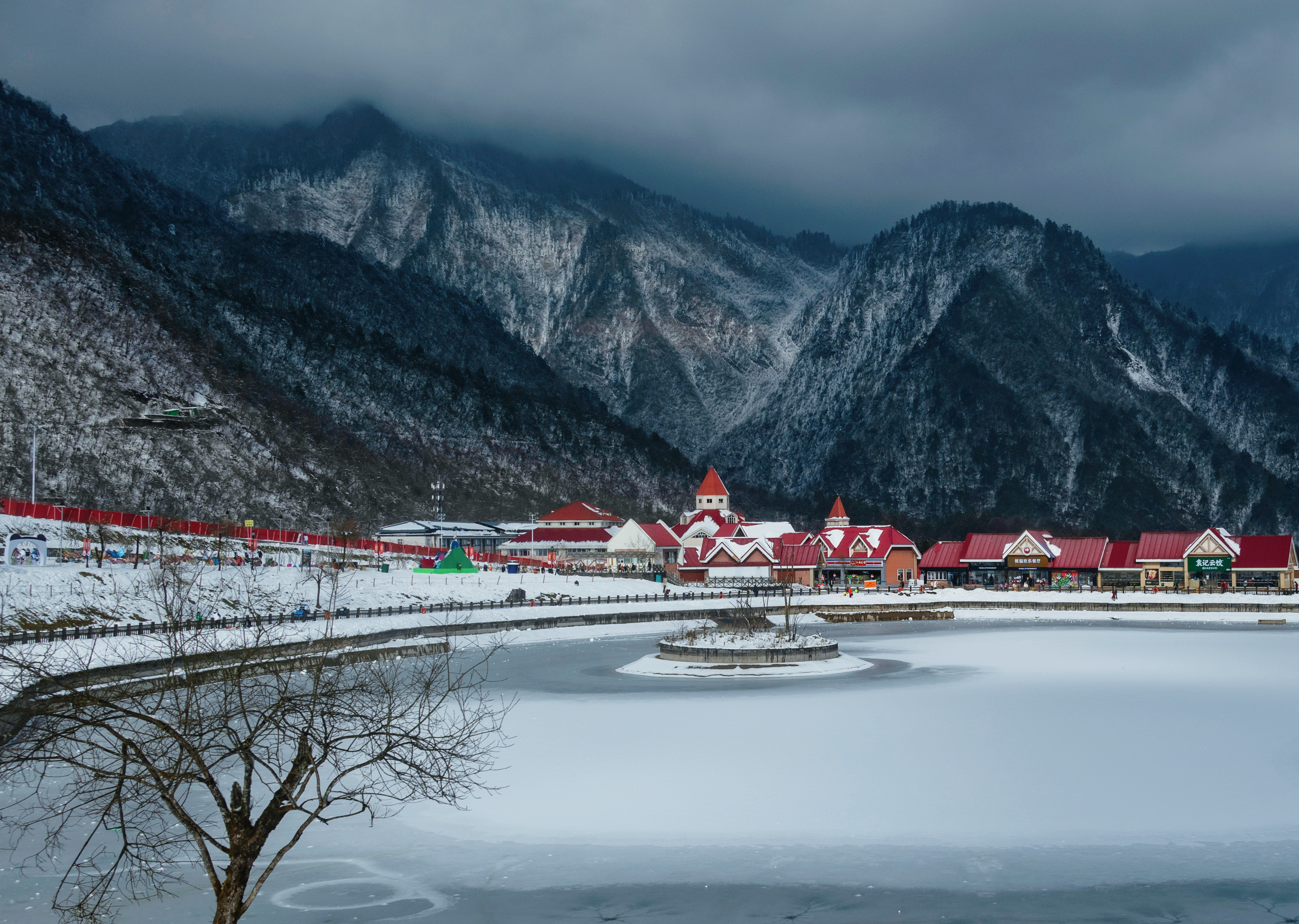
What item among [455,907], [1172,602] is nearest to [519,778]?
[455,907]

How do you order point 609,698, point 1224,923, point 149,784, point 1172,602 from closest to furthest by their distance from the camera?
point 149,784
point 1224,923
point 609,698
point 1172,602

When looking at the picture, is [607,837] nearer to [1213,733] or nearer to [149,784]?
[149,784]

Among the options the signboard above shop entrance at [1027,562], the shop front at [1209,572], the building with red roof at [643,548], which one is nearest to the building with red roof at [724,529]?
the building with red roof at [643,548]

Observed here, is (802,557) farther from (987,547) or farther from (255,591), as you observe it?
(255,591)

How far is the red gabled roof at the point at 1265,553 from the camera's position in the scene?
406ft

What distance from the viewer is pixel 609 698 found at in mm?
46281

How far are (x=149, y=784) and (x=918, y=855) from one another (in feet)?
49.1

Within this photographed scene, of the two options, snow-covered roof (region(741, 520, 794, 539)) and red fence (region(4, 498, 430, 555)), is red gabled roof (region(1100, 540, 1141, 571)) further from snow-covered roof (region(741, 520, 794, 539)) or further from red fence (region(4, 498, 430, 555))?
red fence (region(4, 498, 430, 555))

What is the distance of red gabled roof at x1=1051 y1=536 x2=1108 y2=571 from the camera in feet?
451

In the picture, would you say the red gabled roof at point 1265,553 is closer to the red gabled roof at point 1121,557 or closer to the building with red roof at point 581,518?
the red gabled roof at point 1121,557

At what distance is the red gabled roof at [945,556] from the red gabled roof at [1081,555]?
11281 millimetres

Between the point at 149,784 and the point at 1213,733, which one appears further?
the point at 1213,733

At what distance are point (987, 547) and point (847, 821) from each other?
122m

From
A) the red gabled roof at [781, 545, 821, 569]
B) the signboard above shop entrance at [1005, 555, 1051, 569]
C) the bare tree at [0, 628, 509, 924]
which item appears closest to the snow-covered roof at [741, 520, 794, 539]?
the red gabled roof at [781, 545, 821, 569]
